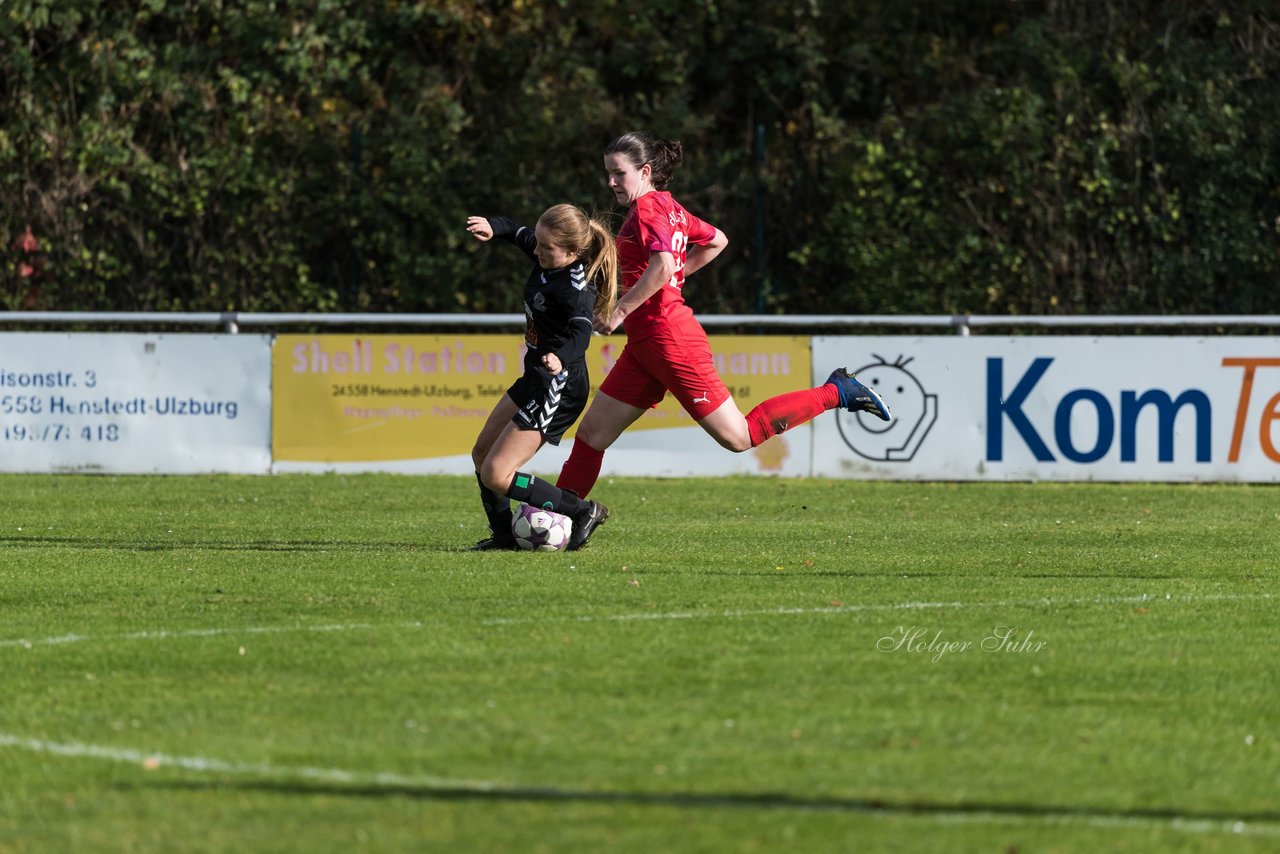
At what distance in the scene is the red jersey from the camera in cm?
920

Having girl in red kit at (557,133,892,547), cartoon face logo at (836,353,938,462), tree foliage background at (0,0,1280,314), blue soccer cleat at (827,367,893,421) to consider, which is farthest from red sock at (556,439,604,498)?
tree foliage background at (0,0,1280,314)

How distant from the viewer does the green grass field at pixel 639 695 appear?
14.4 feet

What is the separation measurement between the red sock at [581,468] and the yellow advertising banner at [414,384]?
541cm

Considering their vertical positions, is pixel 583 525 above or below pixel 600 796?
below

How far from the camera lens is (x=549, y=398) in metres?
9.21

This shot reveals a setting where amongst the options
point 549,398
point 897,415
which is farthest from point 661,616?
point 897,415

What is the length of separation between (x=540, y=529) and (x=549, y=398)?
2.19 feet

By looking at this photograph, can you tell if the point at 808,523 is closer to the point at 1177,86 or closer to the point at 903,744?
the point at 903,744

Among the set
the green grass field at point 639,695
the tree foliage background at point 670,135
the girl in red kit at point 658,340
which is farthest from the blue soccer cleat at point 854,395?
the tree foliage background at point 670,135

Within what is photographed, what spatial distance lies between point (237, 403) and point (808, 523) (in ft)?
19.0

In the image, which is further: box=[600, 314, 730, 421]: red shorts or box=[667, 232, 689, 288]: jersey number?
box=[600, 314, 730, 421]: red shorts

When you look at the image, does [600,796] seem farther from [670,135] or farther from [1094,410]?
[670,135]

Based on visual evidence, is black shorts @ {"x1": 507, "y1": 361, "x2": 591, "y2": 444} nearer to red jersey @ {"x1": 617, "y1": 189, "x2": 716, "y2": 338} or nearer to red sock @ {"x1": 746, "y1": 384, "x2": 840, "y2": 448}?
red jersey @ {"x1": 617, "y1": 189, "x2": 716, "y2": 338}

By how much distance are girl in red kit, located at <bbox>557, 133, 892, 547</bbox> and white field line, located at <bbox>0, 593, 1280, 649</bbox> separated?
6.75ft
